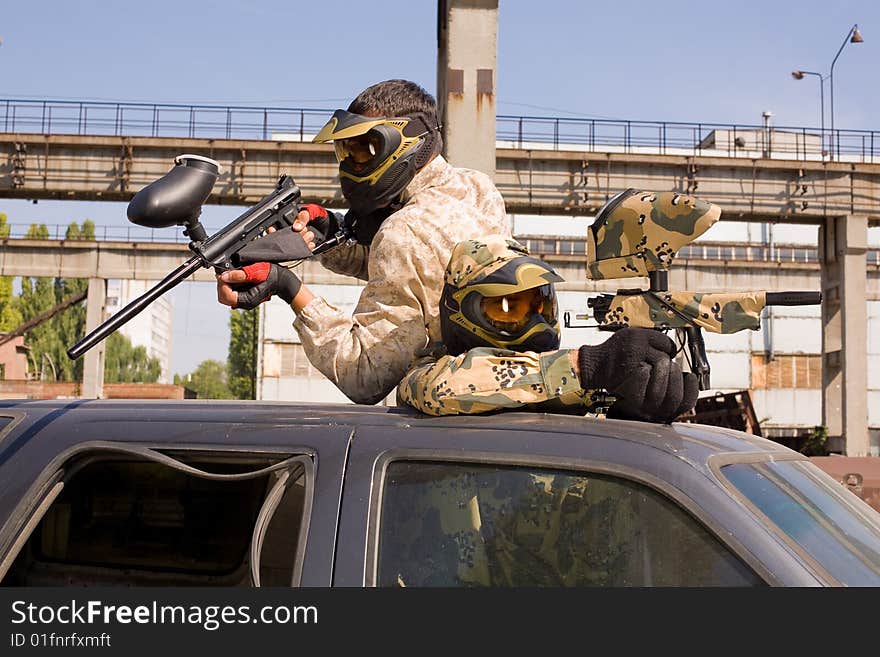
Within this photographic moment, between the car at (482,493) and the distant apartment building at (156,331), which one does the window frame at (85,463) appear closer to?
the car at (482,493)

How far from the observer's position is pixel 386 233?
3158 millimetres

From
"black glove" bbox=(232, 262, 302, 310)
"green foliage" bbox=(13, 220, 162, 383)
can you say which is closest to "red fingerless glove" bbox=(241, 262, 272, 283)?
"black glove" bbox=(232, 262, 302, 310)

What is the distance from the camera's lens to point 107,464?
120 inches

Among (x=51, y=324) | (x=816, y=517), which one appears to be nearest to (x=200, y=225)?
(x=816, y=517)

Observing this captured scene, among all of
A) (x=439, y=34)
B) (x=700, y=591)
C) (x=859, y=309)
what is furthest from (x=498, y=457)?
(x=859, y=309)

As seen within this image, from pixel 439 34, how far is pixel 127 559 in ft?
22.4

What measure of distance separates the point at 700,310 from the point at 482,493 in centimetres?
95

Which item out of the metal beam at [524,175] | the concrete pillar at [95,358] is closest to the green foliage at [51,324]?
the concrete pillar at [95,358]

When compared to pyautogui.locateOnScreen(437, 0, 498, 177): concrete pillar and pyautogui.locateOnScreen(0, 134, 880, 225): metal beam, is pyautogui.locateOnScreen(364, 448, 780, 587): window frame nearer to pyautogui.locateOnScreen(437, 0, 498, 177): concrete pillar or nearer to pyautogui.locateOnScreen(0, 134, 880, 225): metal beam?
pyautogui.locateOnScreen(437, 0, 498, 177): concrete pillar

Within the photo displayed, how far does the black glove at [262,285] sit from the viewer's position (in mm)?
2969

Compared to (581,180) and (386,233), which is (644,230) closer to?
(386,233)

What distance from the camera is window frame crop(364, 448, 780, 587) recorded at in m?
1.89

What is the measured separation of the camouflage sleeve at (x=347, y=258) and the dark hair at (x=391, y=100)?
0.56 m

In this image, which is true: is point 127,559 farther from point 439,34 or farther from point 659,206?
point 439,34
